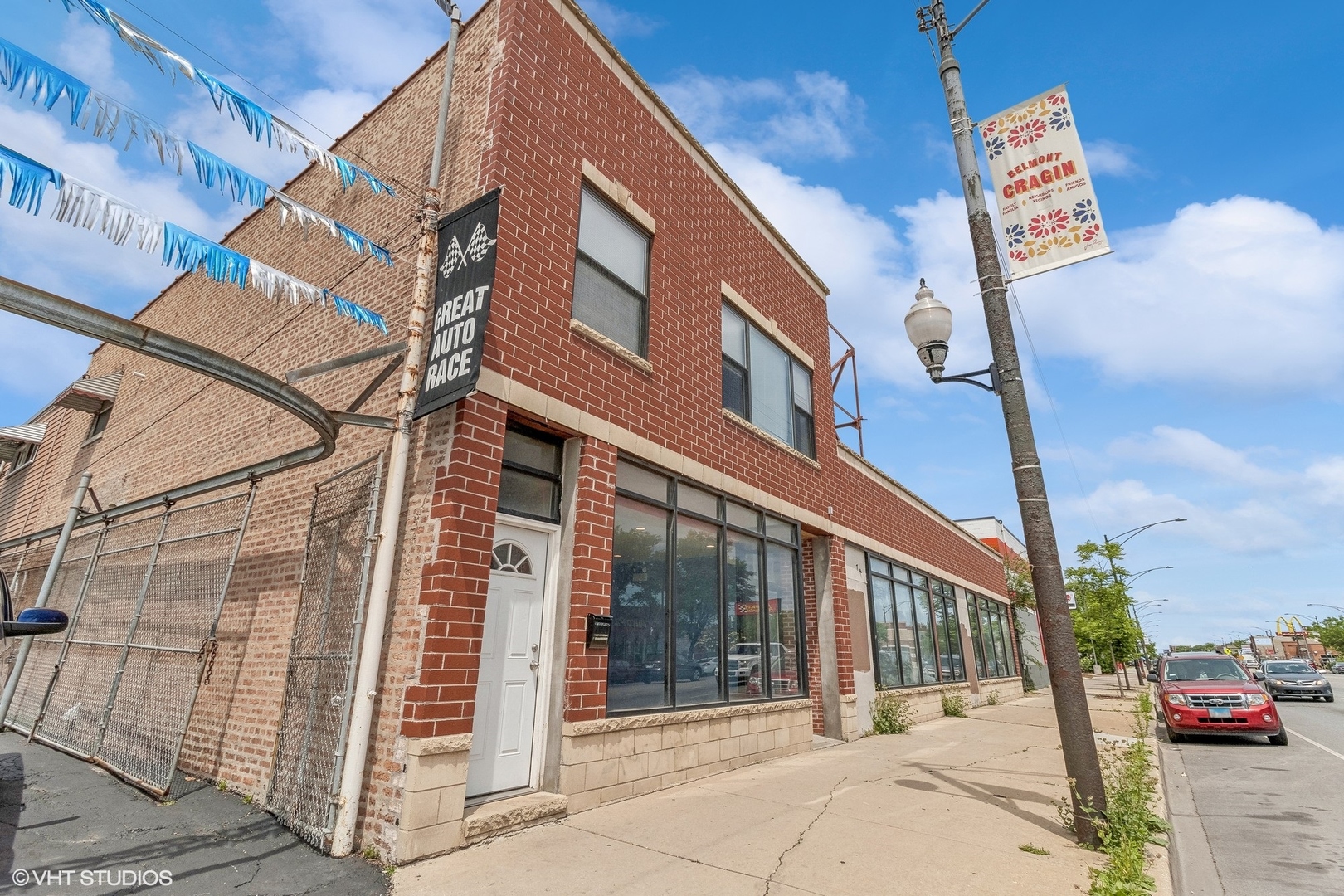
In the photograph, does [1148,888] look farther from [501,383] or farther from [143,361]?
[143,361]

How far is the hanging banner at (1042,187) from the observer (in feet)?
20.0

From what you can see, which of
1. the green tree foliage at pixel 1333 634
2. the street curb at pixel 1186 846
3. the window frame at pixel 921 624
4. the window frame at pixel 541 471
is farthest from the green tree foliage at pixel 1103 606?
the green tree foliage at pixel 1333 634

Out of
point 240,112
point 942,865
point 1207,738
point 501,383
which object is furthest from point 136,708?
point 1207,738

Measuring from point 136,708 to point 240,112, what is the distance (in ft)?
21.7

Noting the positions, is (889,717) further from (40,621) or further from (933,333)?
(40,621)

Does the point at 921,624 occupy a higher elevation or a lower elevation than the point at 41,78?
lower

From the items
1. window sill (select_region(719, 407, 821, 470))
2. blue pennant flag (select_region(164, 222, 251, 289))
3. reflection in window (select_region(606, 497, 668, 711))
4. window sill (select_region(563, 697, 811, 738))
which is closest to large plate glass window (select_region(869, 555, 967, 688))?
window sill (select_region(719, 407, 821, 470))

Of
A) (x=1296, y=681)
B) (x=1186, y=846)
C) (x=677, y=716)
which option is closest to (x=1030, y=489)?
(x=1186, y=846)

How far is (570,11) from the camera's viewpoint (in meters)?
7.86

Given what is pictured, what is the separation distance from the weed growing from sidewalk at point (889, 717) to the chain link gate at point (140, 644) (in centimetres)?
1032

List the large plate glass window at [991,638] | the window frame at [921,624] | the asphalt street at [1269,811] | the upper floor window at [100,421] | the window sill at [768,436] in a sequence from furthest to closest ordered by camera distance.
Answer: the large plate glass window at [991,638], the upper floor window at [100,421], the window frame at [921,624], the window sill at [768,436], the asphalt street at [1269,811]

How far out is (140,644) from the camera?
26.4ft

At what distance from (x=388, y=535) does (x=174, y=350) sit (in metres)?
1.96

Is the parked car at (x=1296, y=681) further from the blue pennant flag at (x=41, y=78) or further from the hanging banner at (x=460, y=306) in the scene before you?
the blue pennant flag at (x=41, y=78)
